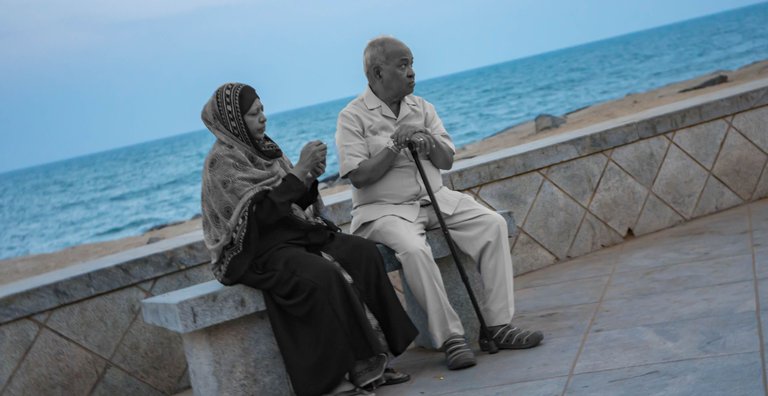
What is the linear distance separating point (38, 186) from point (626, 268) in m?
75.0

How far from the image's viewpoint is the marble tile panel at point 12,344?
14.9 feet

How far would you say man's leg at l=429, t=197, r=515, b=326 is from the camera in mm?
4441

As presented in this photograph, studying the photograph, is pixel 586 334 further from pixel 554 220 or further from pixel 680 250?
pixel 554 220

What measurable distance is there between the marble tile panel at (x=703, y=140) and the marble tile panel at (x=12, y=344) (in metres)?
4.20

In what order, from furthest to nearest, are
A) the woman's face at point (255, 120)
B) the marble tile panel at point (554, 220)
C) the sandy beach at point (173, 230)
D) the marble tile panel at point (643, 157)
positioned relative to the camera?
1. the sandy beach at point (173, 230)
2. the marble tile panel at point (643, 157)
3. the marble tile panel at point (554, 220)
4. the woman's face at point (255, 120)

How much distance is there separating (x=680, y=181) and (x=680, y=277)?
1717 mm

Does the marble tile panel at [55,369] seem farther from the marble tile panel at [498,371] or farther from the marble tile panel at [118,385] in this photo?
the marble tile panel at [498,371]

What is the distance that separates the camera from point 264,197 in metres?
4.05

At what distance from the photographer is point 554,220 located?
6266 mm

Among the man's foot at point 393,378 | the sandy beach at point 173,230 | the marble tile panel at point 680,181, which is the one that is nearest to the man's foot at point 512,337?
the man's foot at point 393,378

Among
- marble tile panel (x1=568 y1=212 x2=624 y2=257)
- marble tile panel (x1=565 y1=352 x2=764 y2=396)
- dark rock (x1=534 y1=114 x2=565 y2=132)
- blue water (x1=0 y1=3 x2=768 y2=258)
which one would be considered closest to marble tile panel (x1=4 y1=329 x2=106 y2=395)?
marble tile panel (x1=565 y1=352 x2=764 y2=396)

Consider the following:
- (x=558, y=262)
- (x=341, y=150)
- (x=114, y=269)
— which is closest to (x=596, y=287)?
(x=558, y=262)

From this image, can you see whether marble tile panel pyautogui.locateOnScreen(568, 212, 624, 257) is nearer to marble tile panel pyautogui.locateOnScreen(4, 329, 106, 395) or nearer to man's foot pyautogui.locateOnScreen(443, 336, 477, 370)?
man's foot pyautogui.locateOnScreen(443, 336, 477, 370)

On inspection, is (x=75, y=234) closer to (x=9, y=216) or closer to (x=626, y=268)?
(x=9, y=216)
